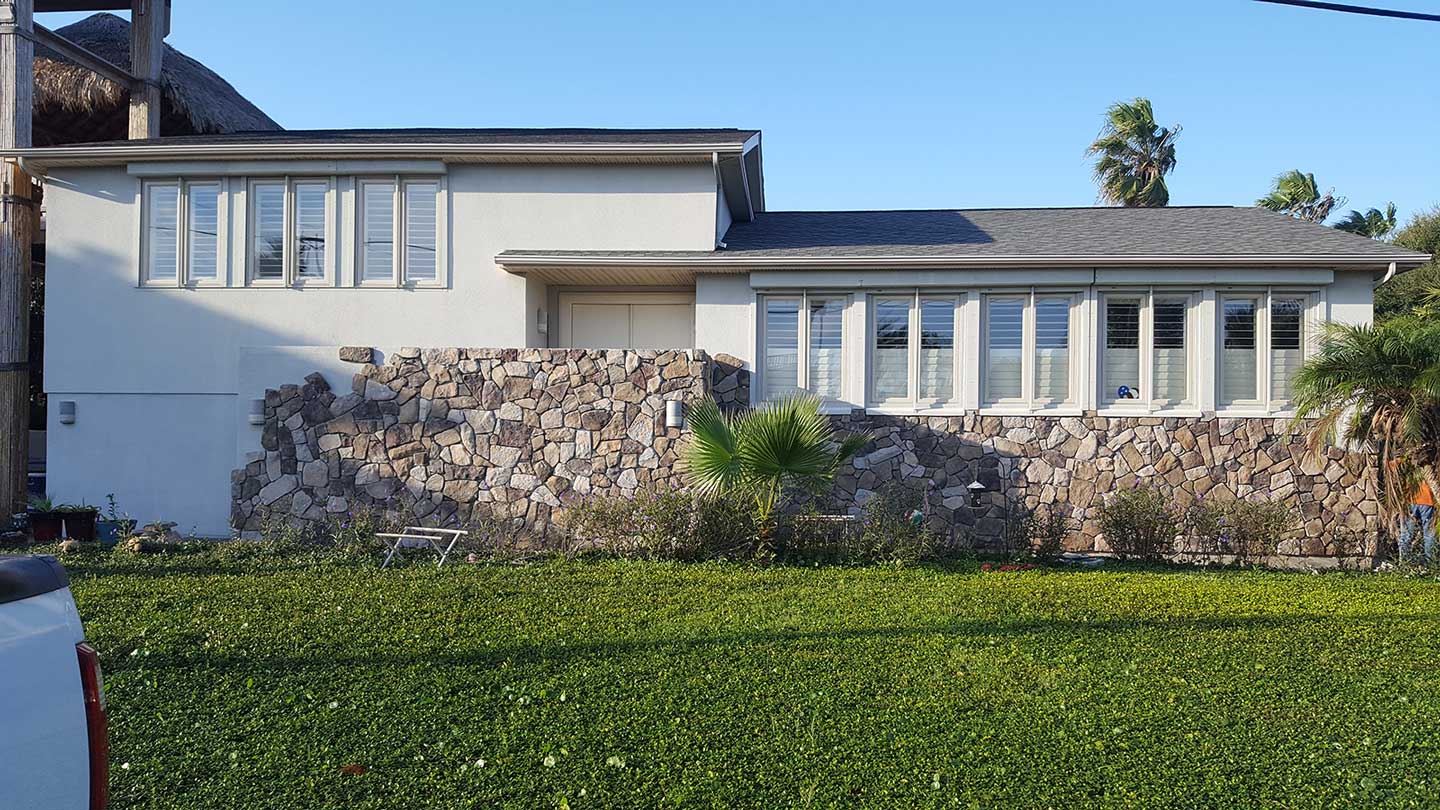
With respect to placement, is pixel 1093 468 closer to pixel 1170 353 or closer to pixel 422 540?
pixel 1170 353

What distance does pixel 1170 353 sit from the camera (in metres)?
12.8

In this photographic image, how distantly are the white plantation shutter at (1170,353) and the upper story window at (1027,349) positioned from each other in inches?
45.6

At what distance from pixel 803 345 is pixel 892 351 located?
1233mm

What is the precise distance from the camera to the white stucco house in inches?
492

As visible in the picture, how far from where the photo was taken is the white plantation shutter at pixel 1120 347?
12836mm

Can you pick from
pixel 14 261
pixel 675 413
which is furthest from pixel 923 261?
pixel 14 261

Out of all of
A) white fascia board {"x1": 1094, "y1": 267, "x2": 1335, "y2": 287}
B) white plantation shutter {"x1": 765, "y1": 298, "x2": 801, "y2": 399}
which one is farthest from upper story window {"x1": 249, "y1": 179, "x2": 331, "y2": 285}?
white fascia board {"x1": 1094, "y1": 267, "x2": 1335, "y2": 287}

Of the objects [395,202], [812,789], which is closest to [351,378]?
[395,202]

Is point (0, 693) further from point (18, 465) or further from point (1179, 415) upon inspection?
point (18, 465)

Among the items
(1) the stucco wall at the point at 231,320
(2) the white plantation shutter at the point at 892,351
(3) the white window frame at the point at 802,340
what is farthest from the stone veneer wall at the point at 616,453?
(1) the stucco wall at the point at 231,320

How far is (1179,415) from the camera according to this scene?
12602mm

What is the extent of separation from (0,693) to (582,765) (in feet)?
10.3

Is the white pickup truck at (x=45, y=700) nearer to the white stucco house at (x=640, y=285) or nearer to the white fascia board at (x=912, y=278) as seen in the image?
the white stucco house at (x=640, y=285)

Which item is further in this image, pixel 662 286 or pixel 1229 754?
pixel 662 286
